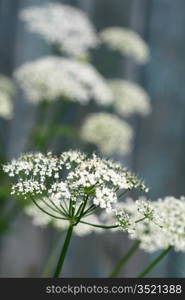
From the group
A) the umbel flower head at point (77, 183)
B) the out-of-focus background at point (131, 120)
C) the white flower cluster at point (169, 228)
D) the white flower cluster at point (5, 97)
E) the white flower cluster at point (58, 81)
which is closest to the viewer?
the umbel flower head at point (77, 183)

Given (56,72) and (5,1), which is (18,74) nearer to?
(56,72)

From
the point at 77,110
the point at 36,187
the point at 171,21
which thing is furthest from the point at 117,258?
the point at 36,187

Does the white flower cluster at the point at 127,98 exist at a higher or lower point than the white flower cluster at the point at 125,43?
lower

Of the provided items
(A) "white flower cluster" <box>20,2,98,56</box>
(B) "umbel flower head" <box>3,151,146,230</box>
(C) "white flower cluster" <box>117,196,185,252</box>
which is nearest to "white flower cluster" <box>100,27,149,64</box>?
(A) "white flower cluster" <box>20,2,98,56</box>

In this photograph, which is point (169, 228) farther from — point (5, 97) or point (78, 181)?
point (5, 97)

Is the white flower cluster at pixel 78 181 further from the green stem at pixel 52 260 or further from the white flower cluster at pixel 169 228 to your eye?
the green stem at pixel 52 260

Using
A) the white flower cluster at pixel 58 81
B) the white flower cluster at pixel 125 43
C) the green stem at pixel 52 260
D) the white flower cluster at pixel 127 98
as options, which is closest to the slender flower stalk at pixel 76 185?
the green stem at pixel 52 260

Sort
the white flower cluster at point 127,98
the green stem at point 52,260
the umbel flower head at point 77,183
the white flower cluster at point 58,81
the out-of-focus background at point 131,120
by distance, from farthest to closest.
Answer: the out-of-focus background at point 131,120, the white flower cluster at point 127,98, the white flower cluster at point 58,81, the green stem at point 52,260, the umbel flower head at point 77,183
